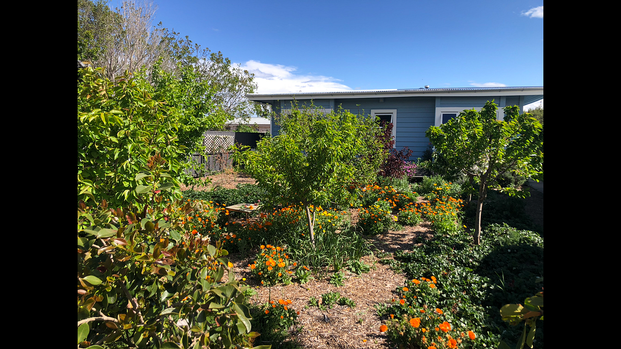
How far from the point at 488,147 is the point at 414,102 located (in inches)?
252

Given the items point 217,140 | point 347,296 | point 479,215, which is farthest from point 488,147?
point 217,140

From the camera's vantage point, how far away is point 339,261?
4.26 m

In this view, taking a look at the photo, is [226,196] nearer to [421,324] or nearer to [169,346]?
[421,324]

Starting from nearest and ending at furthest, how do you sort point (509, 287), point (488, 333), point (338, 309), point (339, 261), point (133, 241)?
1. point (133, 241)
2. point (488, 333)
3. point (338, 309)
4. point (509, 287)
5. point (339, 261)

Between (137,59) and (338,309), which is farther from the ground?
(137,59)

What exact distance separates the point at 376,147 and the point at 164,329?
23.3ft

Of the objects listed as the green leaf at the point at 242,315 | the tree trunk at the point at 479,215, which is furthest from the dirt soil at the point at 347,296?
the green leaf at the point at 242,315

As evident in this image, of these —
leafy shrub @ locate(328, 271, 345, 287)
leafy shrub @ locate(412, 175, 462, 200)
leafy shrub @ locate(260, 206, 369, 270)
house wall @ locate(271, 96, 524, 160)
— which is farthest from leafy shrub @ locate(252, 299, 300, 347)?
house wall @ locate(271, 96, 524, 160)

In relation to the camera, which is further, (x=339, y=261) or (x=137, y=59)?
(x=137, y=59)

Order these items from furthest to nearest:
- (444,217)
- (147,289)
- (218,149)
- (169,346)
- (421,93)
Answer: (218,149), (421,93), (444,217), (147,289), (169,346)

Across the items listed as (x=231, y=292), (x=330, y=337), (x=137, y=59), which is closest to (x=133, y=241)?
(x=231, y=292)

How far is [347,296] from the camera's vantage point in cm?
357

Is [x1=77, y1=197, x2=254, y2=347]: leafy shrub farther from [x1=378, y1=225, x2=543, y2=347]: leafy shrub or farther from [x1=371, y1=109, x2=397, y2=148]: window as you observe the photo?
[x1=371, y1=109, x2=397, y2=148]: window
